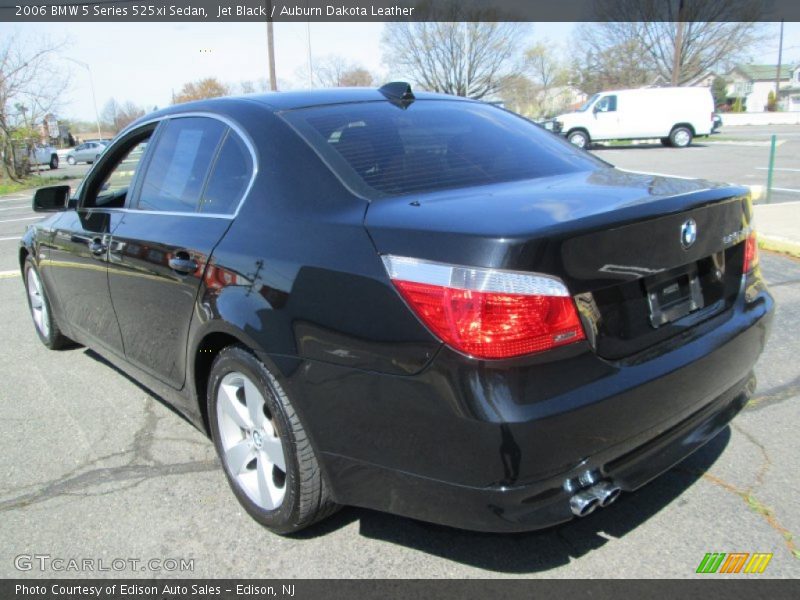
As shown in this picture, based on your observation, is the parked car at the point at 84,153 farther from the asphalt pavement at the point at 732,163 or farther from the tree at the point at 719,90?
the tree at the point at 719,90

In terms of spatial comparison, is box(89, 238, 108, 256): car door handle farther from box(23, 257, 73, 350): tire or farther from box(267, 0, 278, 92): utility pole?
box(267, 0, 278, 92): utility pole

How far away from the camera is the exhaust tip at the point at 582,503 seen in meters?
1.97

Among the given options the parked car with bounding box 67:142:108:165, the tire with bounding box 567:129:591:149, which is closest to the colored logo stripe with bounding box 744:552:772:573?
the tire with bounding box 567:129:591:149

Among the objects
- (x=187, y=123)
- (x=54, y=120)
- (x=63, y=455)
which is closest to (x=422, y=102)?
(x=187, y=123)

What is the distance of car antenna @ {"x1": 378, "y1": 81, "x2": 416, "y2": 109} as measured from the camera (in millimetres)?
3193

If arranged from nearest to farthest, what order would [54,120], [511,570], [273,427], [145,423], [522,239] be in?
[522,239] → [511,570] → [273,427] → [145,423] → [54,120]

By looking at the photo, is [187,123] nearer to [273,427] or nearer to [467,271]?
[273,427]

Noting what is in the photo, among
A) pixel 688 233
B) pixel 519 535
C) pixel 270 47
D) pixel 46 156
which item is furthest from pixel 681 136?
pixel 46 156

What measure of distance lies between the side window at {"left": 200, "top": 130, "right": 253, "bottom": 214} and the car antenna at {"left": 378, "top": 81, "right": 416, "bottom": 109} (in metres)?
0.81

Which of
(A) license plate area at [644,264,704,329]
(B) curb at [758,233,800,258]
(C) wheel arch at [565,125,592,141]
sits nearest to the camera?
(A) license plate area at [644,264,704,329]

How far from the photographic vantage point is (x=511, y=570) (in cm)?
235

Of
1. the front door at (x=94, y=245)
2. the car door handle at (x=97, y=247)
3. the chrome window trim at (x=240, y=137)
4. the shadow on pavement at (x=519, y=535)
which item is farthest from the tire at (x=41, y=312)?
the shadow on pavement at (x=519, y=535)

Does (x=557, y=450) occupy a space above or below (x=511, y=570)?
above

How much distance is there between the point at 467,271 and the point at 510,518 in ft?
2.41
